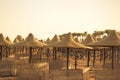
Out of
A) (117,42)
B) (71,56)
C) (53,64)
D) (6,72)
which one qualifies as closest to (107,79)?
(117,42)

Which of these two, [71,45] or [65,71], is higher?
[71,45]

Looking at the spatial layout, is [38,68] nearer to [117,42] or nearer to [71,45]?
[71,45]

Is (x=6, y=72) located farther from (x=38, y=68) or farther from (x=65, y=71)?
(x=65, y=71)

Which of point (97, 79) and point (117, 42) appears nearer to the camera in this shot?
point (97, 79)

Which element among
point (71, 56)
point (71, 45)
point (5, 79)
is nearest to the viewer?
point (71, 45)

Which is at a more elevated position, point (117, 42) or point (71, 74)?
point (117, 42)

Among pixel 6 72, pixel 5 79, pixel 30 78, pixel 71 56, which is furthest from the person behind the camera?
pixel 71 56

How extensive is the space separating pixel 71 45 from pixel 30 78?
267cm

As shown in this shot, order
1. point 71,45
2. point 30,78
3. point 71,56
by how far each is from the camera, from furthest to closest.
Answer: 1. point 71,56
2. point 71,45
3. point 30,78

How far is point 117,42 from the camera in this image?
14289mm

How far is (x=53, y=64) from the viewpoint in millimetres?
17844

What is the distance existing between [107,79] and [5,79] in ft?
20.7

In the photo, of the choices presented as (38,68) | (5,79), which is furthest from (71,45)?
(5,79)

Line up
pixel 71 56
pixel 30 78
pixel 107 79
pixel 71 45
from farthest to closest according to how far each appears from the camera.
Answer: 1. pixel 71 56
2. pixel 71 45
3. pixel 30 78
4. pixel 107 79
